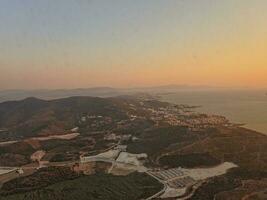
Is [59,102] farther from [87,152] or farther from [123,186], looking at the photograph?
[123,186]

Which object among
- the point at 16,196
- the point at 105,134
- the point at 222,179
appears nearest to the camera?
the point at 16,196

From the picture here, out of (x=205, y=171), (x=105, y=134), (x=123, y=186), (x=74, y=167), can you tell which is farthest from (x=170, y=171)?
(x=105, y=134)

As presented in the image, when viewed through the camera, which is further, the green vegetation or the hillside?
the hillside

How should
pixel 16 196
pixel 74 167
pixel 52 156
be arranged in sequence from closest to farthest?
1. pixel 16 196
2. pixel 74 167
3. pixel 52 156

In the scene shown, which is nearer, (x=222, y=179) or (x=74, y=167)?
(x=222, y=179)

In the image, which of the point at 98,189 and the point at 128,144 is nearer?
the point at 98,189

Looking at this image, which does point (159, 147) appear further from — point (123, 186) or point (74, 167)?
point (123, 186)

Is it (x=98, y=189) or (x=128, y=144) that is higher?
(x=128, y=144)

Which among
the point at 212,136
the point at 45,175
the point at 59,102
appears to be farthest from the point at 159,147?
the point at 59,102

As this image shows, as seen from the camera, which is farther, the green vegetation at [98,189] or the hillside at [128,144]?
the hillside at [128,144]
